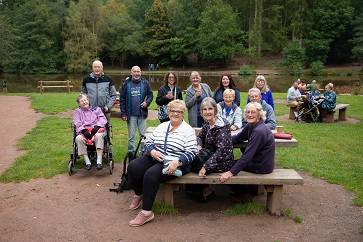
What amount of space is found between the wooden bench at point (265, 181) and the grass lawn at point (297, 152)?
1273mm

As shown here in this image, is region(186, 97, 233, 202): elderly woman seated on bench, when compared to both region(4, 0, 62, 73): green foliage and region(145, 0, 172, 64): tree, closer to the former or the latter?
region(4, 0, 62, 73): green foliage

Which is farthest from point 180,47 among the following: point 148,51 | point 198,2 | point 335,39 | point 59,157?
point 59,157

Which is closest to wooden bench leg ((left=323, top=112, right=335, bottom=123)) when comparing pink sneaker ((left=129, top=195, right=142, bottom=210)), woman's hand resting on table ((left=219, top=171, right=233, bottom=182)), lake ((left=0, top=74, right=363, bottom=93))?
woman's hand resting on table ((left=219, top=171, right=233, bottom=182))

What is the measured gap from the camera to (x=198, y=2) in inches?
2175

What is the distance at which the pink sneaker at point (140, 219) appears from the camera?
405 centimetres

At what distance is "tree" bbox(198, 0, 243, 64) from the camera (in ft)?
161

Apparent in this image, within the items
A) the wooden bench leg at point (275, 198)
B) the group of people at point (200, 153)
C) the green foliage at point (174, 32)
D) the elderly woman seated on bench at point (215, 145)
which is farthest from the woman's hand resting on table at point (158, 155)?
the green foliage at point (174, 32)

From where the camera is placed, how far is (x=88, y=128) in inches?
232

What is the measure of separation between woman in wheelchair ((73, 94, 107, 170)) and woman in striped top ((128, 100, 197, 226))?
5.25 feet

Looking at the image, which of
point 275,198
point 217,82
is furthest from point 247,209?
point 217,82

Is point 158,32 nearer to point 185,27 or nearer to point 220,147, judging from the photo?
point 185,27

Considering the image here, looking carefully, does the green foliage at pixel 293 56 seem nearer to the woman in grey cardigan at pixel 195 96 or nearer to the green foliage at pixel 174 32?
the green foliage at pixel 174 32

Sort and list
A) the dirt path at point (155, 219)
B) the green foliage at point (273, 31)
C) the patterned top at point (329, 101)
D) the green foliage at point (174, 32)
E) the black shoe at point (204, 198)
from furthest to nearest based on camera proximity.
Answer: the green foliage at point (273, 31) → the green foliage at point (174, 32) → the patterned top at point (329, 101) → the black shoe at point (204, 198) → the dirt path at point (155, 219)

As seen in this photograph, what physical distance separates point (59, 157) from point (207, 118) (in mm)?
3923
